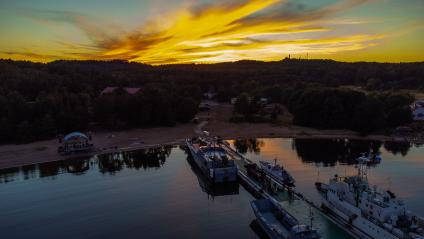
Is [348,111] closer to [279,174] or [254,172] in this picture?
[254,172]

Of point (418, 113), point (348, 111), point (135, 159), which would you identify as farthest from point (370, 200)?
point (418, 113)

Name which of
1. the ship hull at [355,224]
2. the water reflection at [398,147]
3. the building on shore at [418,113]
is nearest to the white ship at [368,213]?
the ship hull at [355,224]

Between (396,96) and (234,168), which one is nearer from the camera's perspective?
(234,168)

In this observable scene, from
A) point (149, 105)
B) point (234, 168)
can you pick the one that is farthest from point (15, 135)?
point (234, 168)

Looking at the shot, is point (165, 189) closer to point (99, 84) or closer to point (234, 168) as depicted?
point (234, 168)

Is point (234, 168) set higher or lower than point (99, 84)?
lower

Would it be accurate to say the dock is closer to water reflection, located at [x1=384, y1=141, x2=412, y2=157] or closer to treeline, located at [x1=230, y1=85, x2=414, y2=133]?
water reflection, located at [x1=384, y1=141, x2=412, y2=157]
